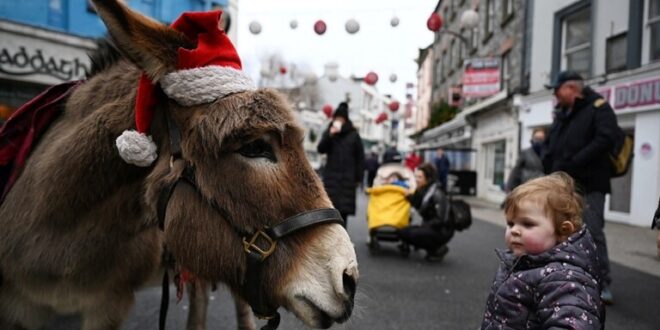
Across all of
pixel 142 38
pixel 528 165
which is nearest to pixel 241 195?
pixel 142 38

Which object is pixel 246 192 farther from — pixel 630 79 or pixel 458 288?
pixel 630 79

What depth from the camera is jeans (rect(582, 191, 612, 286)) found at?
4.19 m

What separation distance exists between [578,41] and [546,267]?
12170 millimetres

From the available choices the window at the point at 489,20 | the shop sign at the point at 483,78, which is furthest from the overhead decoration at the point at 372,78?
the window at the point at 489,20

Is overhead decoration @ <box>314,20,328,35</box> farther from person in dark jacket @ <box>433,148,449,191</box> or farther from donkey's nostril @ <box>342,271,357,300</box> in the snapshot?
donkey's nostril @ <box>342,271,357,300</box>

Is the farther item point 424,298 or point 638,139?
point 638,139

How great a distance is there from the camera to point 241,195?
1.45 metres

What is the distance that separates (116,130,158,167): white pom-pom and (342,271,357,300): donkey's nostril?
2.65 feet

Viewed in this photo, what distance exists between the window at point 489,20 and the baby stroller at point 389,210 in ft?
41.1

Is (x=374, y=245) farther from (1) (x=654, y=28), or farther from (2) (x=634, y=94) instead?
(1) (x=654, y=28)

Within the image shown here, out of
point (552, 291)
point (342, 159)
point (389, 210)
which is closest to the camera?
point (552, 291)

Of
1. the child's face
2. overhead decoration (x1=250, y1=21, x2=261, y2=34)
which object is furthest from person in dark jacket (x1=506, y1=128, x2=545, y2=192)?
overhead decoration (x1=250, y1=21, x2=261, y2=34)

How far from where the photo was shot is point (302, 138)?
5.24 ft

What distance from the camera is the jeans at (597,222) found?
4191mm
